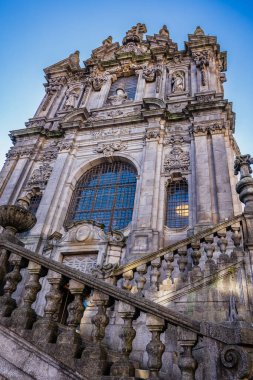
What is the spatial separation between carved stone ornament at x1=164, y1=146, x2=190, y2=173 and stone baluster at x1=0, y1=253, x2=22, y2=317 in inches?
343

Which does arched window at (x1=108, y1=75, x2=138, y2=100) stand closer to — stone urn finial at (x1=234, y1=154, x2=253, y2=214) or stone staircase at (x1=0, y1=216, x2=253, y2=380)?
stone urn finial at (x1=234, y1=154, x2=253, y2=214)

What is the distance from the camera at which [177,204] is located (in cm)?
1166

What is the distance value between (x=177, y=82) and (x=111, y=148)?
254 inches

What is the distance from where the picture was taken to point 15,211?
19.8 feet

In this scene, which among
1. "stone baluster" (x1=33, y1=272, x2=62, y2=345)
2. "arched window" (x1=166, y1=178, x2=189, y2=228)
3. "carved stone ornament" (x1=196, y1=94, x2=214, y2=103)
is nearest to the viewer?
"stone baluster" (x1=33, y1=272, x2=62, y2=345)

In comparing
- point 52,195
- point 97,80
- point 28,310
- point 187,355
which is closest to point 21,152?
point 52,195

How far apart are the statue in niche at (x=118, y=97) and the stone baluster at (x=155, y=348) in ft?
49.5

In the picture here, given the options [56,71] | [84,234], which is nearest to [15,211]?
[84,234]

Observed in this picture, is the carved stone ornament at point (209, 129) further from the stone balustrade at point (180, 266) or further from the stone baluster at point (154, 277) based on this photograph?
the stone baluster at point (154, 277)

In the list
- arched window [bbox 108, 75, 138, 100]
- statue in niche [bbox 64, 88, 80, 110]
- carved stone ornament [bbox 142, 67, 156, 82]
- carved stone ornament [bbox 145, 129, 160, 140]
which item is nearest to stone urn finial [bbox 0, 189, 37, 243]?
carved stone ornament [bbox 145, 129, 160, 140]

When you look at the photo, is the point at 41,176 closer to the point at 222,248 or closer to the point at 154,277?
the point at 154,277

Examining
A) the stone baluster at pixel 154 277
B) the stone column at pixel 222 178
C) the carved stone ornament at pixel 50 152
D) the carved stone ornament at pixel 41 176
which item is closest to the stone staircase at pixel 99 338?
the stone baluster at pixel 154 277

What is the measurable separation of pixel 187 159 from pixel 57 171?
5.95m

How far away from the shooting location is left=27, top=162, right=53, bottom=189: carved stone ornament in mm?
14080
